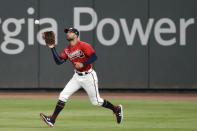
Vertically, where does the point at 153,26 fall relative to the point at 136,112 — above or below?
above

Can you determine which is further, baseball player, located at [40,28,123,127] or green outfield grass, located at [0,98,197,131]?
baseball player, located at [40,28,123,127]

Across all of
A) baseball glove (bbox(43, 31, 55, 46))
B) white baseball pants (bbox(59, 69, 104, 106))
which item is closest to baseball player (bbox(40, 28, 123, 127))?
white baseball pants (bbox(59, 69, 104, 106))

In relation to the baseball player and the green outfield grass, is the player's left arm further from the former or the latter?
the green outfield grass

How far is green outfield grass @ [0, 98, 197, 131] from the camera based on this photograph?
12.5 meters

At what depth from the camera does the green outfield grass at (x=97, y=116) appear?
12.5 metres

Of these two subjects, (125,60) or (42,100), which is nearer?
(42,100)

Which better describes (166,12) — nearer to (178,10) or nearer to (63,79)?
(178,10)

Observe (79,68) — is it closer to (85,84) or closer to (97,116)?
(85,84)

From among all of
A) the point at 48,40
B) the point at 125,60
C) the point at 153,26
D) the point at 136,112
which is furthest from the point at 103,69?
the point at 48,40

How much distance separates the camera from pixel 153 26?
22344mm

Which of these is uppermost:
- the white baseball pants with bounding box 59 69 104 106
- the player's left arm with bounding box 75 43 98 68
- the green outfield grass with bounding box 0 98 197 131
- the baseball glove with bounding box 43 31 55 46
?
the baseball glove with bounding box 43 31 55 46

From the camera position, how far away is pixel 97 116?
14.8 m

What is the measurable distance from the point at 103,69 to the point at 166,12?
2.91 m

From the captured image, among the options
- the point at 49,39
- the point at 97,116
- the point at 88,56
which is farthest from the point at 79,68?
the point at 97,116
